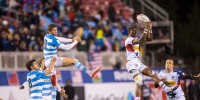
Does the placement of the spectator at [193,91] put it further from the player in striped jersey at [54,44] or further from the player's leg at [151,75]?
the player in striped jersey at [54,44]

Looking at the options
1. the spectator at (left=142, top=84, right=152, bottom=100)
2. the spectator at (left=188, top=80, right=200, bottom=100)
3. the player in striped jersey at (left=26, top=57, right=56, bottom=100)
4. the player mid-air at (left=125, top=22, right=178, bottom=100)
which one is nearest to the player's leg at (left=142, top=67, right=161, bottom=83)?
A: the player mid-air at (left=125, top=22, right=178, bottom=100)

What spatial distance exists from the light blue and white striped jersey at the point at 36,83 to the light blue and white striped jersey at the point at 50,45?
141 centimetres

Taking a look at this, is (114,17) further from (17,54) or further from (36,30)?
(17,54)

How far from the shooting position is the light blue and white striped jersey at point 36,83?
68.9 ft

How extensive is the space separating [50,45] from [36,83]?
1.60m

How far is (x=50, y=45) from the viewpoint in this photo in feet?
72.9

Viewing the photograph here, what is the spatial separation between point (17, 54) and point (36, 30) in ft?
10.5

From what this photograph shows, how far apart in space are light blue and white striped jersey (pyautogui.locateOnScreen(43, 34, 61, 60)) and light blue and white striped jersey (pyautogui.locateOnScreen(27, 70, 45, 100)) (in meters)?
1.41

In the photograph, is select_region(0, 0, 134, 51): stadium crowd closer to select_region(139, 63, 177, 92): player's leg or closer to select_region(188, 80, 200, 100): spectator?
select_region(188, 80, 200, 100): spectator

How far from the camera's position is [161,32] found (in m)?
35.8

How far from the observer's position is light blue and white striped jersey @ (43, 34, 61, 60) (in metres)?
22.1

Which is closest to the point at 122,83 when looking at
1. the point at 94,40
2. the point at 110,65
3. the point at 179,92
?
the point at 110,65

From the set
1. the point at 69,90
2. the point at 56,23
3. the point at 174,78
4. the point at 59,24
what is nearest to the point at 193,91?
the point at 69,90

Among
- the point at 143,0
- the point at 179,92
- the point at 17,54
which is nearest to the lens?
the point at 179,92
